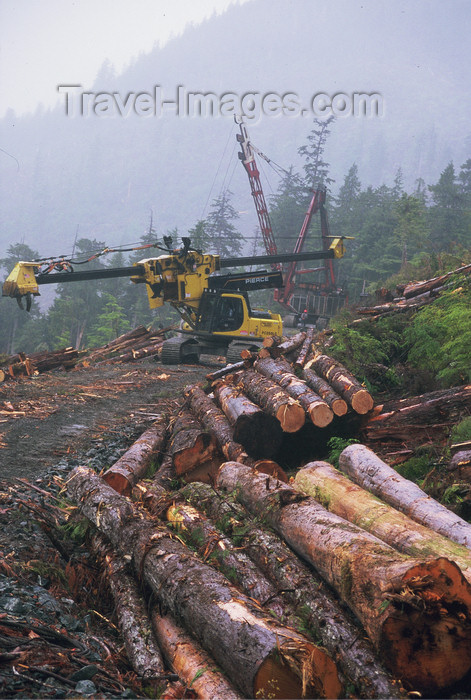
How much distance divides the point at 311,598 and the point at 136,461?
4.02m

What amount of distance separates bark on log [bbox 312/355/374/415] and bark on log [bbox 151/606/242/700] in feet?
15.5

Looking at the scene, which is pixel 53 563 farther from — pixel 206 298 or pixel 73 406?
pixel 206 298

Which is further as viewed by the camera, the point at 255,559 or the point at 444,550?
the point at 255,559

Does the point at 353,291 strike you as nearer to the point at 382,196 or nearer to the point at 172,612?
the point at 382,196

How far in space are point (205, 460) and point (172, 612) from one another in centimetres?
357

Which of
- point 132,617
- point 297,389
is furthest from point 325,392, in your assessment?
point 132,617

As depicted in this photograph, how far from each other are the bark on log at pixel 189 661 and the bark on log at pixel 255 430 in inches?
140

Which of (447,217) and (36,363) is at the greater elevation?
(447,217)

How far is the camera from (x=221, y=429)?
7531 millimetres

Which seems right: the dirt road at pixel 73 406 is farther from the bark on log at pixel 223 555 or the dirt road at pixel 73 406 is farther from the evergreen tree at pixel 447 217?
the evergreen tree at pixel 447 217

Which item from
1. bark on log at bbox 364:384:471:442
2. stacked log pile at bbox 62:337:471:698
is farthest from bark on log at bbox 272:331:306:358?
stacked log pile at bbox 62:337:471:698

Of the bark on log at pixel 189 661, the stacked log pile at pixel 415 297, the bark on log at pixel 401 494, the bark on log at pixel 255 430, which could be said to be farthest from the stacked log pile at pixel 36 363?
the bark on log at pixel 189 661

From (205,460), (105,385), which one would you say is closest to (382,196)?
(105,385)

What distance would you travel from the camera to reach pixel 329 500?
16.6 ft
